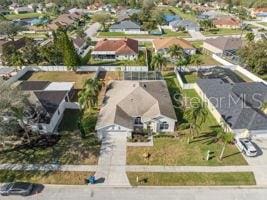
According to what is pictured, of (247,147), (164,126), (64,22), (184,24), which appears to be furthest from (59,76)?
(184,24)

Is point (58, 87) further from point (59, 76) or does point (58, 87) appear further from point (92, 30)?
point (92, 30)

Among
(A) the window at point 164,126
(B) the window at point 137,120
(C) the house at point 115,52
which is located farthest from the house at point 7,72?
(A) the window at point 164,126

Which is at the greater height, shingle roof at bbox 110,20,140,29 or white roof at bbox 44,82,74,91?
white roof at bbox 44,82,74,91

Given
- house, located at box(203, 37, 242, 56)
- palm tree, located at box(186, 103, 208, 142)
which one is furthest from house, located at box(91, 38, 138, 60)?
palm tree, located at box(186, 103, 208, 142)

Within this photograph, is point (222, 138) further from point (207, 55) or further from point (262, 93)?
point (207, 55)

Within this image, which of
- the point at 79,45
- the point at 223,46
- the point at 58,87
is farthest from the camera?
the point at 79,45

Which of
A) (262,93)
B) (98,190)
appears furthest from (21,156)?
(262,93)

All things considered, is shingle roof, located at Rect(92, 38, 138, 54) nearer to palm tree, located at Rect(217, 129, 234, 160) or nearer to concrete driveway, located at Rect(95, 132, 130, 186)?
concrete driveway, located at Rect(95, 132, 130, 186)
